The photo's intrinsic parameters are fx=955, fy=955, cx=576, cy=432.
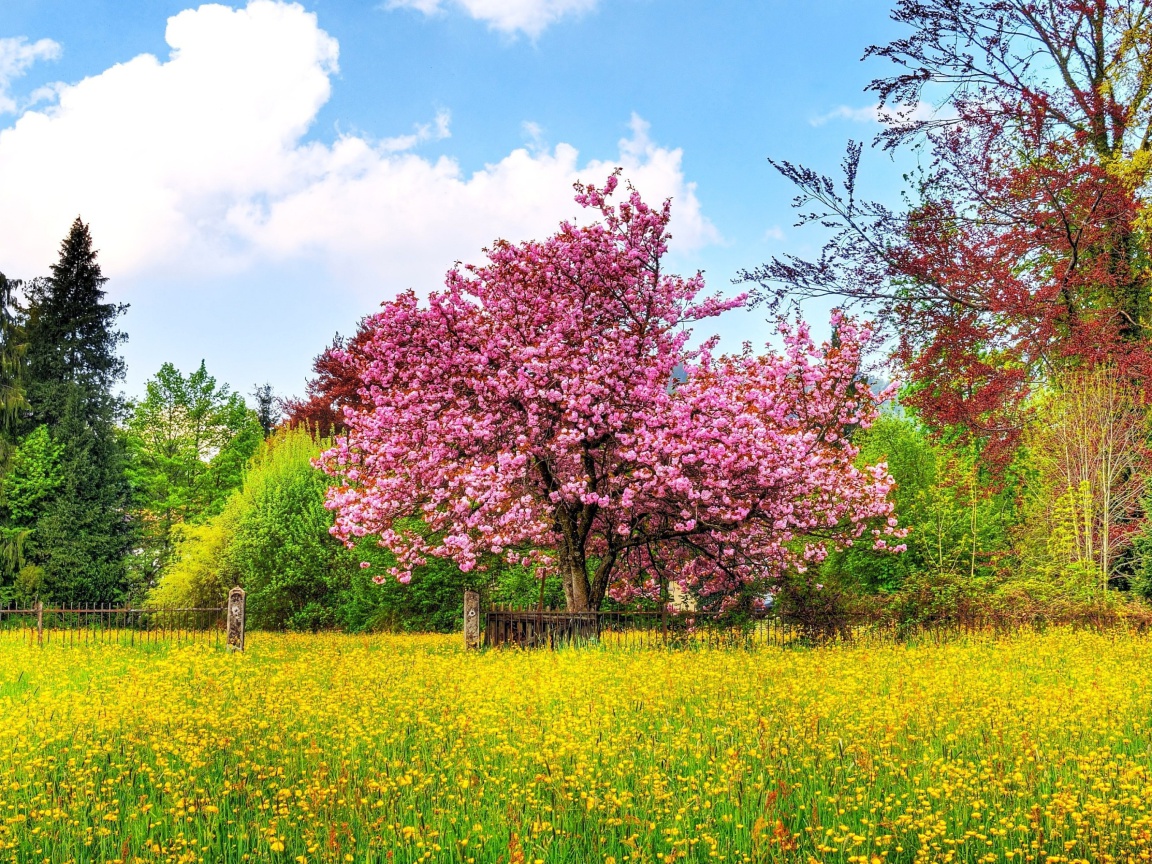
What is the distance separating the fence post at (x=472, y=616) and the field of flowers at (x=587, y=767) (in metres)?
6.25

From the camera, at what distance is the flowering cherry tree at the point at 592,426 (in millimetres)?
16141

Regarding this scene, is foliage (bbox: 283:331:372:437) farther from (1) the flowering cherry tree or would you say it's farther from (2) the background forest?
(1) the flowering cherry tree

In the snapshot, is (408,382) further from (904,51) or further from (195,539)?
(195,539)

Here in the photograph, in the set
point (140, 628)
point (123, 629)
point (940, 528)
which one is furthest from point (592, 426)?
point (140, 628)

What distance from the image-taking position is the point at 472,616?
17.8 meters

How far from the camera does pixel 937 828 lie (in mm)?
4973

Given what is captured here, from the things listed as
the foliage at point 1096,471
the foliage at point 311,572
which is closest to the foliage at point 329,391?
the foliage at point 311,572

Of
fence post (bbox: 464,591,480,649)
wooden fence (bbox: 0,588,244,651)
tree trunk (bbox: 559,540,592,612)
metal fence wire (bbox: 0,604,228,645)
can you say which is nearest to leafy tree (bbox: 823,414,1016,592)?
tree trunk (bbox: 559,540,592,612)

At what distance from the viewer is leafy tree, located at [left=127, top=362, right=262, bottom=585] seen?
43656mm

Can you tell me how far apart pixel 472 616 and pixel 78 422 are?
1112 inches

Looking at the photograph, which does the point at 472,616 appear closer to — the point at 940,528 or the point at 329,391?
the point at 940,528

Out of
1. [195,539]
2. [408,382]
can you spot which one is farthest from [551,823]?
[195,539]

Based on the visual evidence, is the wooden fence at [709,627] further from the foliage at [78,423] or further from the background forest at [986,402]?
the foliage at [78,423]

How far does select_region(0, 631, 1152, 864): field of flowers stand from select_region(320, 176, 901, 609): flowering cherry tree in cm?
541
